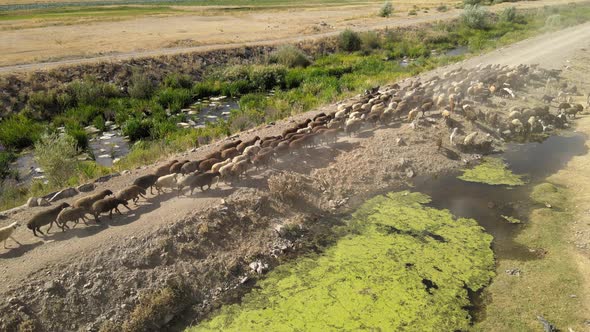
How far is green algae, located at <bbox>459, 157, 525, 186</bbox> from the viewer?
15.3 m

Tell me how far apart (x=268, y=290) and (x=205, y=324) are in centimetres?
166

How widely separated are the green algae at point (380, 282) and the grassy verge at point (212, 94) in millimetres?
8534

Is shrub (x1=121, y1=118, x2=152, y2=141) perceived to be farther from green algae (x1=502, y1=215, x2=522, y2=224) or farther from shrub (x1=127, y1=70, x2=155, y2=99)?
green algae (x1=502, y1=215, x2=522, y2=224)

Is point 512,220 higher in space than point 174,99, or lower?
lower

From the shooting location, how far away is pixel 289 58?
37188 mm

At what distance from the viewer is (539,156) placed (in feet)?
57.1

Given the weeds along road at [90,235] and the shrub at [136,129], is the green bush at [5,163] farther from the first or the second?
the weeds along road at [90,235]

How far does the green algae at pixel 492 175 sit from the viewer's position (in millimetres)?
15273

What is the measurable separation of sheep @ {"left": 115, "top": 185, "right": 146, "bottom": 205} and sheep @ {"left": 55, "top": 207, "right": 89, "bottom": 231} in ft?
3.24

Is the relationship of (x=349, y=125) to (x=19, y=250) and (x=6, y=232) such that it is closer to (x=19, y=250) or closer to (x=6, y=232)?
(x=19, y=250)

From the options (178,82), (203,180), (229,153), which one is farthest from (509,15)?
(203,180)

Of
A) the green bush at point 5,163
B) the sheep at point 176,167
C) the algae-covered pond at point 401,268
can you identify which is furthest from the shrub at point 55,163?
the algae-covered pond at point 401,268

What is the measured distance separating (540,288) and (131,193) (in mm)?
10689

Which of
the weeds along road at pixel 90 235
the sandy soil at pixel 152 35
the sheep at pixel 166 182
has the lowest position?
the weeds along road at pixel 90 235
